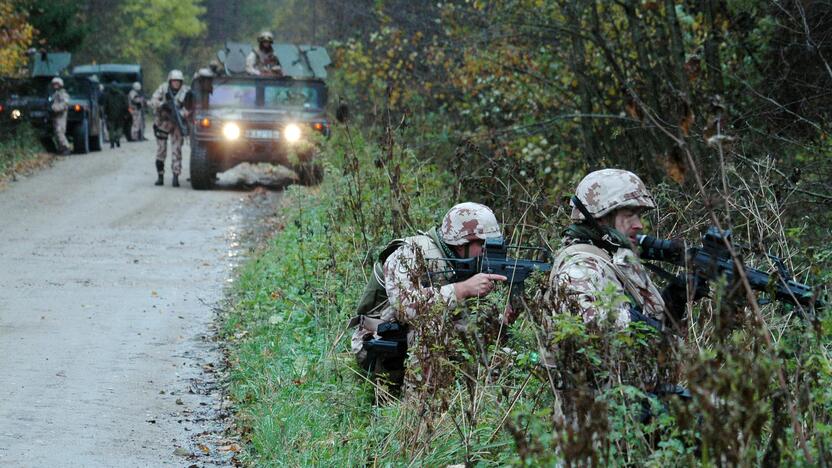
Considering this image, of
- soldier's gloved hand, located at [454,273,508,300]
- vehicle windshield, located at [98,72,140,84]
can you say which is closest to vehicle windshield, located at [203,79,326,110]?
soldier's gloved hand, located at [454,273,508,300]

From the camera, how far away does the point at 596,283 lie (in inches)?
164

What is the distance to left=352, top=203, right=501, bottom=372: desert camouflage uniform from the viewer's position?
5168 millimetres

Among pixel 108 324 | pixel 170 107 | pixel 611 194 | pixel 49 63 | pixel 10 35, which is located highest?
pixel 10 35

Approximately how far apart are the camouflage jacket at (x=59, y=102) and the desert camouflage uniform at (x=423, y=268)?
20.5m

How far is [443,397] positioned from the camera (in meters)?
4.26

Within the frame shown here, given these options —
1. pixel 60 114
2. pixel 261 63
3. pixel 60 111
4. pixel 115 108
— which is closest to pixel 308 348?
pixel 261 63

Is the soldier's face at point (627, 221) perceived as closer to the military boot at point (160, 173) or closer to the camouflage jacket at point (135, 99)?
the military boot at point (160, 173)

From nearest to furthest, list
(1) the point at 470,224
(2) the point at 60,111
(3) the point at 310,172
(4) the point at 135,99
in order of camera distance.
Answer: (1) the point at 470,224 < (3) the point at 310,172 < (2) the point at 60,111 < (4) the point at 135,99

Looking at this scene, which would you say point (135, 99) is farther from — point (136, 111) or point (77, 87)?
A: point (77, 87)

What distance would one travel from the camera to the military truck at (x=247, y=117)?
18.0 metres

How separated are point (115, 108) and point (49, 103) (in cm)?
673

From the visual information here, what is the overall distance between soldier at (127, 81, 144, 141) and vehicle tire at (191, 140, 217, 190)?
1455cm

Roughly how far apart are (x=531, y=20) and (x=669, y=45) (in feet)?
4.43

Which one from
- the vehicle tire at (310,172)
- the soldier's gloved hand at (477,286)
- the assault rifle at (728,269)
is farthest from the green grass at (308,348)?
the vehicle tire at (310,172)
